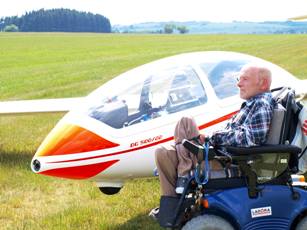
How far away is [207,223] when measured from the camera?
13.5 feet

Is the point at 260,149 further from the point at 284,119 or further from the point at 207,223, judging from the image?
the point at 207,223

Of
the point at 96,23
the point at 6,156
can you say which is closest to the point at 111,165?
the point at 6,156

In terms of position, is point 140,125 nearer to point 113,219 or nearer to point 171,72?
point 171,72

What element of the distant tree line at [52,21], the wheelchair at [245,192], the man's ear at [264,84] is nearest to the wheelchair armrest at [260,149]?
the wheelchair at [245,192]

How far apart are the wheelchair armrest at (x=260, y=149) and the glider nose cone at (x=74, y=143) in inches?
57.2

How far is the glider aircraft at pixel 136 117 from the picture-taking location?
5.18m

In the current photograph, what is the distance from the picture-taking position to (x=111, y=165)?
523 cm

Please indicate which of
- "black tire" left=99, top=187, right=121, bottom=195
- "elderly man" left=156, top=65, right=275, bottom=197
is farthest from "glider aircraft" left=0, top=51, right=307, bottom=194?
"elderly man" left=156, top=65, right=275, bottom=197

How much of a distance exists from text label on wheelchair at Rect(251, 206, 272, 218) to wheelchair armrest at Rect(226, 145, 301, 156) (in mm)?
453

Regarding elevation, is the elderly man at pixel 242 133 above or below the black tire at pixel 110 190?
above

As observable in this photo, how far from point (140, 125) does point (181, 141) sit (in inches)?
39.6

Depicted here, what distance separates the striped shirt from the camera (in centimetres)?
417

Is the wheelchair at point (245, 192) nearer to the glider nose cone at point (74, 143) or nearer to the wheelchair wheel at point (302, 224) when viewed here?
the wheelchair wheel at point (302, 224)

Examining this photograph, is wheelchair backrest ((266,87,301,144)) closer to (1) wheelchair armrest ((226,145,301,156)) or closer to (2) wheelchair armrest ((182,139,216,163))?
(1) wheelchair armrest ((226,145,301,156))
